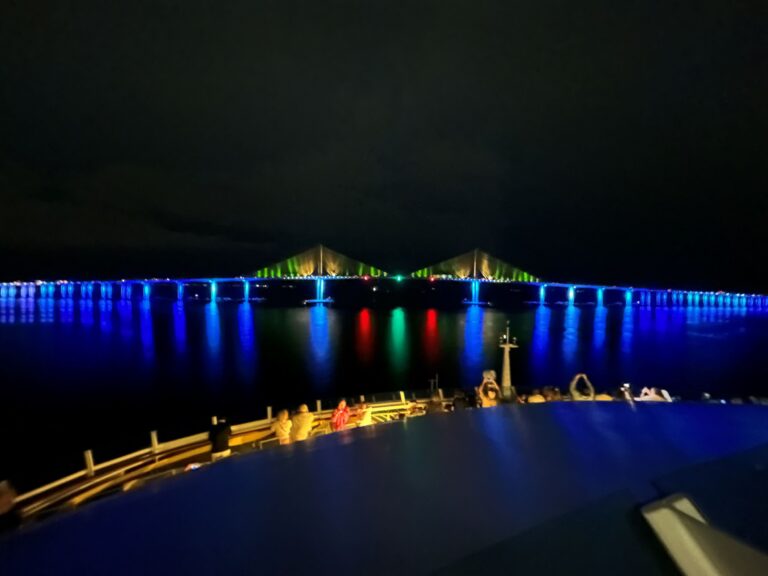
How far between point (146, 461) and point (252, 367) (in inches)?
831

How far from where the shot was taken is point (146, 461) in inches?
243

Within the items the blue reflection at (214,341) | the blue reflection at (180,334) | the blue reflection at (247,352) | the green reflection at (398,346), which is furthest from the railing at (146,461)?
the blue reflection at (180,334)

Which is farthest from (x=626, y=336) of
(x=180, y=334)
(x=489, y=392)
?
(x=489, y=392)

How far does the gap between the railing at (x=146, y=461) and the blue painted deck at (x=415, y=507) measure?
3.14m

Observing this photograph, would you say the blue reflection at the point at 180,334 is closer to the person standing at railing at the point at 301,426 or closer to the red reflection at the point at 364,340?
the red reflection at the point at 364,340

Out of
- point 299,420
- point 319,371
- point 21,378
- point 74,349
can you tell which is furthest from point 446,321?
point 299,420

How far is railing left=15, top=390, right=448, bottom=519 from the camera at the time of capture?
16.5ft

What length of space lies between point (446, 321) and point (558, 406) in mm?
54545

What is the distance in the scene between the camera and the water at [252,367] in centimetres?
1728

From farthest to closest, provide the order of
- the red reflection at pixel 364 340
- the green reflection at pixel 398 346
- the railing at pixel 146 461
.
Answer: the red reflection at pixel 364 340 < the green reflection at pixel 398 346 < the railing at pixel 146 461

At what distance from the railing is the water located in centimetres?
152

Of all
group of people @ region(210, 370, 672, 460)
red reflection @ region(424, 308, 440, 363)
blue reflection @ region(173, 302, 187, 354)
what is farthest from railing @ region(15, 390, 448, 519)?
blue reflection @ region(173, 302, 187, 354)

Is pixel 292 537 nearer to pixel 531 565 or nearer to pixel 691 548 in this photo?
→ pixel 531 565

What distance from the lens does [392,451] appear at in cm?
195
